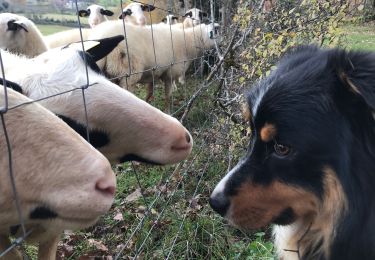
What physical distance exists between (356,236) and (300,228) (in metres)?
0.37

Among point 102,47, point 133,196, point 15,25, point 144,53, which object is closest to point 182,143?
point 102,47

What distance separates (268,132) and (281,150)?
0.11 meters

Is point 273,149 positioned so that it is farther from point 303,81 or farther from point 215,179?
point 215,179

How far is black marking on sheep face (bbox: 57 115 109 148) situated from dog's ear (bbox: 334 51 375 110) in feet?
4.09

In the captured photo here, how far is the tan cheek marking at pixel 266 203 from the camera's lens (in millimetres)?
2053

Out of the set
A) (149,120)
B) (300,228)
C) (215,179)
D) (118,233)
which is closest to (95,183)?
(149,120)

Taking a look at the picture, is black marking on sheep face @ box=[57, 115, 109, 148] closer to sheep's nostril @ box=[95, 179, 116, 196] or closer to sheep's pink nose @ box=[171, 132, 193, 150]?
sheep's pink nose @ box=[171, 132, 193, 150]

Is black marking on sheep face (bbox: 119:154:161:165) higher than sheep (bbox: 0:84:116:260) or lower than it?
lower

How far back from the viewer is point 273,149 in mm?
2072

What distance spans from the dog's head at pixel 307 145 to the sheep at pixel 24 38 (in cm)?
464

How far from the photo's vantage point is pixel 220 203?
224 centimetres

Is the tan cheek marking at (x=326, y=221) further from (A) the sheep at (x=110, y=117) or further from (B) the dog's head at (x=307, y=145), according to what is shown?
(A) the sheep at (x=110, y=117)

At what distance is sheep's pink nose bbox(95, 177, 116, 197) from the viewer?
1502mm

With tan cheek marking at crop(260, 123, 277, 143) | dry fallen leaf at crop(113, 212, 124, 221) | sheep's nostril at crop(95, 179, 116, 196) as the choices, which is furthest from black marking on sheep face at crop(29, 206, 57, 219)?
dry fallen leaf at crop(113, 212, 124, 221)
